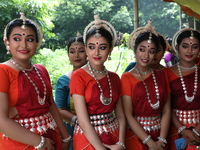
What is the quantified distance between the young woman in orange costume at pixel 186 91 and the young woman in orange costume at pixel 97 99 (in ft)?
2.33

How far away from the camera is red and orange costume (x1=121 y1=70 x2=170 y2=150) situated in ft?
8.41

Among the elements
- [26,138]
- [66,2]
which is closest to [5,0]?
[26,138]

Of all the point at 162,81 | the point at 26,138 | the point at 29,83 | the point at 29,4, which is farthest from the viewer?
the point at 29,4

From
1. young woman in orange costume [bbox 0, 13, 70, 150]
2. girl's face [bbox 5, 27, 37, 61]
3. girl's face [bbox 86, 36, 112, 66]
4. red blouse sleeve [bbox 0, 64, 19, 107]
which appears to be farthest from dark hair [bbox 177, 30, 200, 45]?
red blouse sleeve [bbox 0, 64, 19, 107]

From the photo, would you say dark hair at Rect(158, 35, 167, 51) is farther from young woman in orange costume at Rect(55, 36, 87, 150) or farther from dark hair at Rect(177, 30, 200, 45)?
young woman in orange costume at Rect(55, 36, 87, 150)

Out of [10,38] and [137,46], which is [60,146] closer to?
[10,38]

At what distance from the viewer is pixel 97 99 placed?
7.43 feet

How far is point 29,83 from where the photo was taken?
2.05 metres

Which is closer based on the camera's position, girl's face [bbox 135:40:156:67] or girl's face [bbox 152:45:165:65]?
girl's face [bbox 135:40:156:67]

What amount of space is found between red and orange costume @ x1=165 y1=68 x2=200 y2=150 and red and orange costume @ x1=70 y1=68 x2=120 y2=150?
0.81m

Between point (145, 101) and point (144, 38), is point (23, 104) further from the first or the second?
point (144, 38)

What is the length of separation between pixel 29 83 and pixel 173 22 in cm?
1730

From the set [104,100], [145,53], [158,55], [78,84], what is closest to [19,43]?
[78,84]

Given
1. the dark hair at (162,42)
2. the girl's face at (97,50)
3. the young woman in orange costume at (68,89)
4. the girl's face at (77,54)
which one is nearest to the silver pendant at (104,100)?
the girl's face at (97,50)
